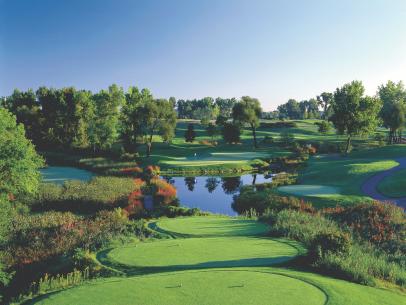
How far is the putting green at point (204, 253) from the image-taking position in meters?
15.9

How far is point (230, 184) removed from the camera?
54719mm

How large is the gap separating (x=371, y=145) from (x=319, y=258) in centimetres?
8595

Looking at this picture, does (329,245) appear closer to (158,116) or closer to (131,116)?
(158,116)

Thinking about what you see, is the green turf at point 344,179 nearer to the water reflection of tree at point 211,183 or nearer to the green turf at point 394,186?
the green turf at point 394,186

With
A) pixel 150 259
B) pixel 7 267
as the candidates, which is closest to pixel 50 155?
pixel 7 267

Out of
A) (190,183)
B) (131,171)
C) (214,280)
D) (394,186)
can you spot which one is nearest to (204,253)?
(214,280)

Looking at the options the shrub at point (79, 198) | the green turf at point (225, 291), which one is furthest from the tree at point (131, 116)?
the green turf at point (225, 291)

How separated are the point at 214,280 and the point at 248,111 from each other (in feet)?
275

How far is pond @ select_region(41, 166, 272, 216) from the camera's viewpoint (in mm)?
41787

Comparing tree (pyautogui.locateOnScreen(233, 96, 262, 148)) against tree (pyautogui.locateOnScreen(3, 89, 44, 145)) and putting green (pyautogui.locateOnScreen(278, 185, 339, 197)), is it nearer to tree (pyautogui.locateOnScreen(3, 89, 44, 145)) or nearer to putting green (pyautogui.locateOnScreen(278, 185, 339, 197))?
tree (pyautogui.locateOnScreen(3, 89, 44, 145))

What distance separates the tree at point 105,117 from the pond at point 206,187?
686 inches

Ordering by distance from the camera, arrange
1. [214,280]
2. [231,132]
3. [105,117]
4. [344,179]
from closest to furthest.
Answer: [214,280]
[344,179]
[105,117]
[231,132]

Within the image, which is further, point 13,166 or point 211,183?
point 211,183

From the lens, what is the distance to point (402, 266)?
17.7 meters
